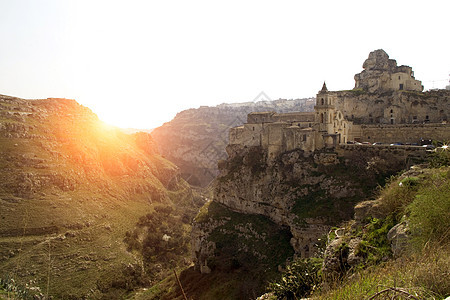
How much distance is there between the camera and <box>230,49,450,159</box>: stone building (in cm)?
3522

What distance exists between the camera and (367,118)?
43.4m

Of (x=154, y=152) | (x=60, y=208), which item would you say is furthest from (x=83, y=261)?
(x=154, y=152)

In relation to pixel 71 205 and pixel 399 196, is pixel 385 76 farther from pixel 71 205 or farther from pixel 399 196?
pixel 71 205

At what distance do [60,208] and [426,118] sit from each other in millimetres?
54749

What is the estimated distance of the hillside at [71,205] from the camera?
36625mm

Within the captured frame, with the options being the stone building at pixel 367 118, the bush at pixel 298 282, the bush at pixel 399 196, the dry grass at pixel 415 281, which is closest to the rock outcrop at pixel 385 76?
the stone building at pixel 367 118

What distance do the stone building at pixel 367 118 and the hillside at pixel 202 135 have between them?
6315cm

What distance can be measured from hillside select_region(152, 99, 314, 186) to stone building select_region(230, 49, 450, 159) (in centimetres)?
6315

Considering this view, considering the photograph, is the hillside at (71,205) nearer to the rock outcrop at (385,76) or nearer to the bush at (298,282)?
the bush at (298,282)

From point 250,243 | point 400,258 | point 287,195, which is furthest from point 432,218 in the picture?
point 250,243

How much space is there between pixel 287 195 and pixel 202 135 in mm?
85286

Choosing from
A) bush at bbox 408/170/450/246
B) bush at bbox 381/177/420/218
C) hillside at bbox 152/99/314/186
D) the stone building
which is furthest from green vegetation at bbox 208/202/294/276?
hillside at bbox 152/99/314/186

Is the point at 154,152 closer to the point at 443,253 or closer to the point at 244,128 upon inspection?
the point at 244,128

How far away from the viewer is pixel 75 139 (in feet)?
206
